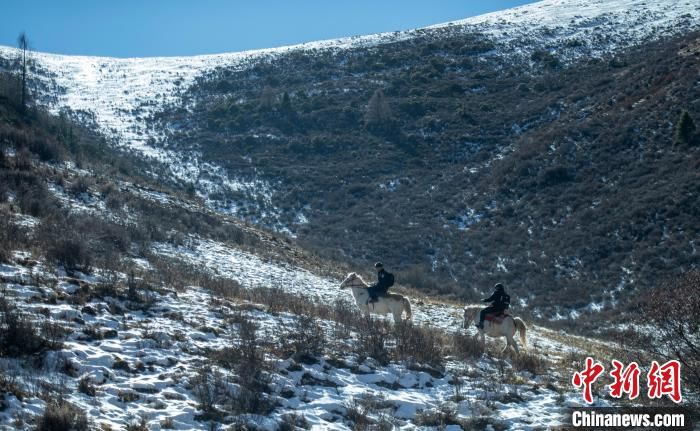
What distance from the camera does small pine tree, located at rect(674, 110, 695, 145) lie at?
130 feet

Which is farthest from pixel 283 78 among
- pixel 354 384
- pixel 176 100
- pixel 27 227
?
pixel 354 384

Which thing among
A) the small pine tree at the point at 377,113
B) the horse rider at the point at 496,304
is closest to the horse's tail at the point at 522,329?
the horse rider at the point at 496,304

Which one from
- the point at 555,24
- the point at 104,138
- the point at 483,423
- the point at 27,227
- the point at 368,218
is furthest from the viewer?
the point at 555,24

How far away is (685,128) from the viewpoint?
39.8 metres

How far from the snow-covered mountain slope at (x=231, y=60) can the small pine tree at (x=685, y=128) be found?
99.2ft

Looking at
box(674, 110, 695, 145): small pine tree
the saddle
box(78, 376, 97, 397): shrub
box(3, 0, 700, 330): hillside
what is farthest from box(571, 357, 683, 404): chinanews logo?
box(674, 110, 695, 145): small pine tree

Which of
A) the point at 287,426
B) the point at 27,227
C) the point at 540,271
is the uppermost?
the point at 540,271

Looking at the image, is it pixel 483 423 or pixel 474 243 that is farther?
pixel 474 243

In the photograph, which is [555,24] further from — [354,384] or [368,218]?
[354,384]

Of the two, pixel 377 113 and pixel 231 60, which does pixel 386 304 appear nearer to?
pixel 377 113

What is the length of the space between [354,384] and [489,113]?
5324 cm

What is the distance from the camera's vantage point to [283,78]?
2926 inches

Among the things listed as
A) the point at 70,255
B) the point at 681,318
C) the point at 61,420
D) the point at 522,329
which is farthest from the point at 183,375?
the point at 522,329

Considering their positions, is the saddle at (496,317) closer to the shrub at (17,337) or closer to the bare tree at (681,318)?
the bare tree at (681,318)
